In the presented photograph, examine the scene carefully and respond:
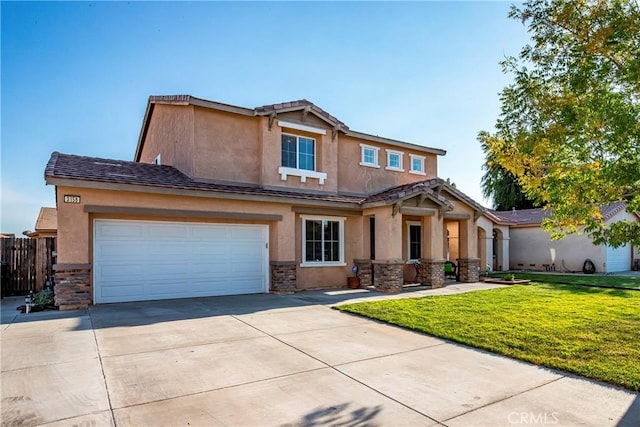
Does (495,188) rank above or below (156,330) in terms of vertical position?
above

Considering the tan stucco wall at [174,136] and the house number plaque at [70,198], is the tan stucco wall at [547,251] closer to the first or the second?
the tan stucco wall at [174,136]

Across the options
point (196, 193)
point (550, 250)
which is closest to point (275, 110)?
point (196, 193)

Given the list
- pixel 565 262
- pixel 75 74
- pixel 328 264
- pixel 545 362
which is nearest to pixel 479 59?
pixel 545 362

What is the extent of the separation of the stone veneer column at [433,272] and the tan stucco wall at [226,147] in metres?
7.62

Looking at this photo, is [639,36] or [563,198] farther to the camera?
[563,198]

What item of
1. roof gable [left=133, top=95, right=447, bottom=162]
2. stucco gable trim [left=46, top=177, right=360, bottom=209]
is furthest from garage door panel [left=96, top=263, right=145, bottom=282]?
roof gable [left=133, top=95, right=447, bottom=162]

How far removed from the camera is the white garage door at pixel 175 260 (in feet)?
36.5

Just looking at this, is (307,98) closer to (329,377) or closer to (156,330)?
(156,330)

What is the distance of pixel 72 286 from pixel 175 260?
2785 mm

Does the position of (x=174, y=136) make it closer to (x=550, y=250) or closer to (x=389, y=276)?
(x=389, y=276)

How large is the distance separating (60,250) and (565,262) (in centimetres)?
2566

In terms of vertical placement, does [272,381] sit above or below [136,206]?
below

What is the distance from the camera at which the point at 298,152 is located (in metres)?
15.6

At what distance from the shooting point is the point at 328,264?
15.2 m
